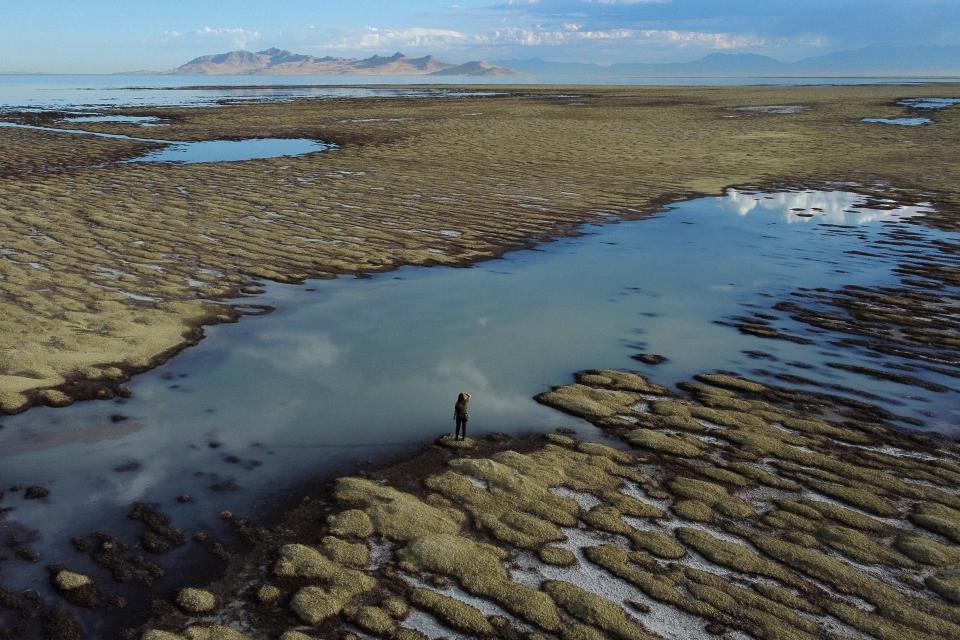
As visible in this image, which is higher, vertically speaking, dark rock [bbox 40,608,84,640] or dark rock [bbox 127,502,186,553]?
dark rock [bbox 127,502,186,553]

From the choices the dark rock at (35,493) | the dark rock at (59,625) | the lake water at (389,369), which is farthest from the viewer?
the lake water at (389,369)

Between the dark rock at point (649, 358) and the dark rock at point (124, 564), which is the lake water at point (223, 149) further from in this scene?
the dark rock at point (124, 564)

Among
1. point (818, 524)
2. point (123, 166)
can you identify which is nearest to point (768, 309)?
point (818, 524)

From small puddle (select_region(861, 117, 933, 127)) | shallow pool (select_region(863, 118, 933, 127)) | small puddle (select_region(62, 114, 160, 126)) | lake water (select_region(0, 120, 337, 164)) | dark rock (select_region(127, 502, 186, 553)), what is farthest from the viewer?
small puddle (select_region(62, 114, 160, 126))

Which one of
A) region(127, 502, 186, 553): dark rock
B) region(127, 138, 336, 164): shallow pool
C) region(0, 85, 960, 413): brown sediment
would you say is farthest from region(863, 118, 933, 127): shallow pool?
region(127, 502, 186, 553): dark rock

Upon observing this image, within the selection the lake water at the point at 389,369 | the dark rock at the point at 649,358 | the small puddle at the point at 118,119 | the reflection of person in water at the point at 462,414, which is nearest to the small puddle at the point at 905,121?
the lake water at the point at 389,369

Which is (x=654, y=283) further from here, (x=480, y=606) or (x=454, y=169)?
(x=454, y=169)

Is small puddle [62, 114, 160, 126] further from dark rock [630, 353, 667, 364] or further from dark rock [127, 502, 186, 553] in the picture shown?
dark rock [127, 502, 186, 553]
